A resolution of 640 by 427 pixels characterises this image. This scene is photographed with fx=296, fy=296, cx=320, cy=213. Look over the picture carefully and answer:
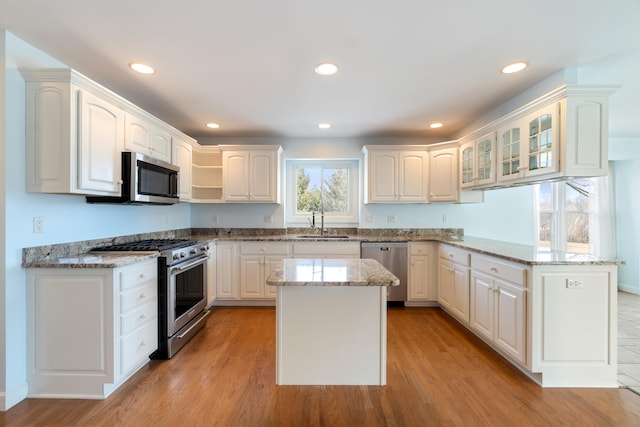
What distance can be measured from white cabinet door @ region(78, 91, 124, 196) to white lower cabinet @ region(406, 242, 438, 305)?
3.34 m

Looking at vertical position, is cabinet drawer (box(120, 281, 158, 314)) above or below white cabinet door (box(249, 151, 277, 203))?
below

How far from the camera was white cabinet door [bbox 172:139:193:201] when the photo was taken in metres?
3.43

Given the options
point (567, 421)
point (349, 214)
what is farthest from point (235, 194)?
point (567, 421)

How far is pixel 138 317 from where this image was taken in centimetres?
225

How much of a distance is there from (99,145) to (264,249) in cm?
217

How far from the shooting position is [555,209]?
4902mm

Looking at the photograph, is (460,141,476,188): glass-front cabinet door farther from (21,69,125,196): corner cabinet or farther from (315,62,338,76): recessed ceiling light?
(21,69,125,196): corner cabinet

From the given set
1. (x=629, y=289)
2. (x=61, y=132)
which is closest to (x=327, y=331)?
(x=61, y=132)

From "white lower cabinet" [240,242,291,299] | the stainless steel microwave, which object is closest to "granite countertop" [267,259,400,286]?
the stainless steel microwave

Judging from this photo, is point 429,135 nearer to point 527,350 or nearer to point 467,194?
point 467,194

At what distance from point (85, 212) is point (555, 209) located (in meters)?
6.34

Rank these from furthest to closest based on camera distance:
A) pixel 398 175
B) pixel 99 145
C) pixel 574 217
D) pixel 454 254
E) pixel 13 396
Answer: pixel 574 217 → pixel 398 175 → pixel 454 254 → pixel 99 145 → pixel 13 396

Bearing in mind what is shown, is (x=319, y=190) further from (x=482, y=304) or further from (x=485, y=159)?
(x=482, y=304)

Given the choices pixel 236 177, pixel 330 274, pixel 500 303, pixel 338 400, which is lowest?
pixel 338 400
